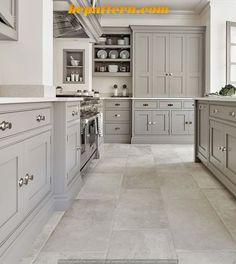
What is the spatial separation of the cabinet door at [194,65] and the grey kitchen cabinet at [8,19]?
490 cm

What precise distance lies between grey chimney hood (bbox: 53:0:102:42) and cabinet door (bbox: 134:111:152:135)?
2.13m

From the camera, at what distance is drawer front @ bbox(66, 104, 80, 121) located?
8.61 ft

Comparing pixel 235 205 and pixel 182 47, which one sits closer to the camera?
pixel 235 205

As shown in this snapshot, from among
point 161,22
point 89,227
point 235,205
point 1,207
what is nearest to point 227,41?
point 161,22

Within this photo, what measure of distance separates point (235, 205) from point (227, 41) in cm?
459

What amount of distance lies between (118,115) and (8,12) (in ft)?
15.0

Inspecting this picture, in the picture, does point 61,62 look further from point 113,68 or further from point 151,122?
point 151,122

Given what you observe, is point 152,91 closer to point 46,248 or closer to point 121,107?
point 121,107

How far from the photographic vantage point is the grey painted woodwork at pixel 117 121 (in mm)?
6781

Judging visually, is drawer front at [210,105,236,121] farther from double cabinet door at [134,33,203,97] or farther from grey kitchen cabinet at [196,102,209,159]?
double cabinet door at [134,33,203,97]

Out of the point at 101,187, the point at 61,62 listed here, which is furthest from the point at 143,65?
the point at 101,187

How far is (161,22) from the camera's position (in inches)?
279

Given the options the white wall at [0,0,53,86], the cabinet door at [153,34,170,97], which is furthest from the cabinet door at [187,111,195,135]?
the white wall at [0,0,53,86]

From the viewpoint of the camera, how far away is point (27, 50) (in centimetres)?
250
